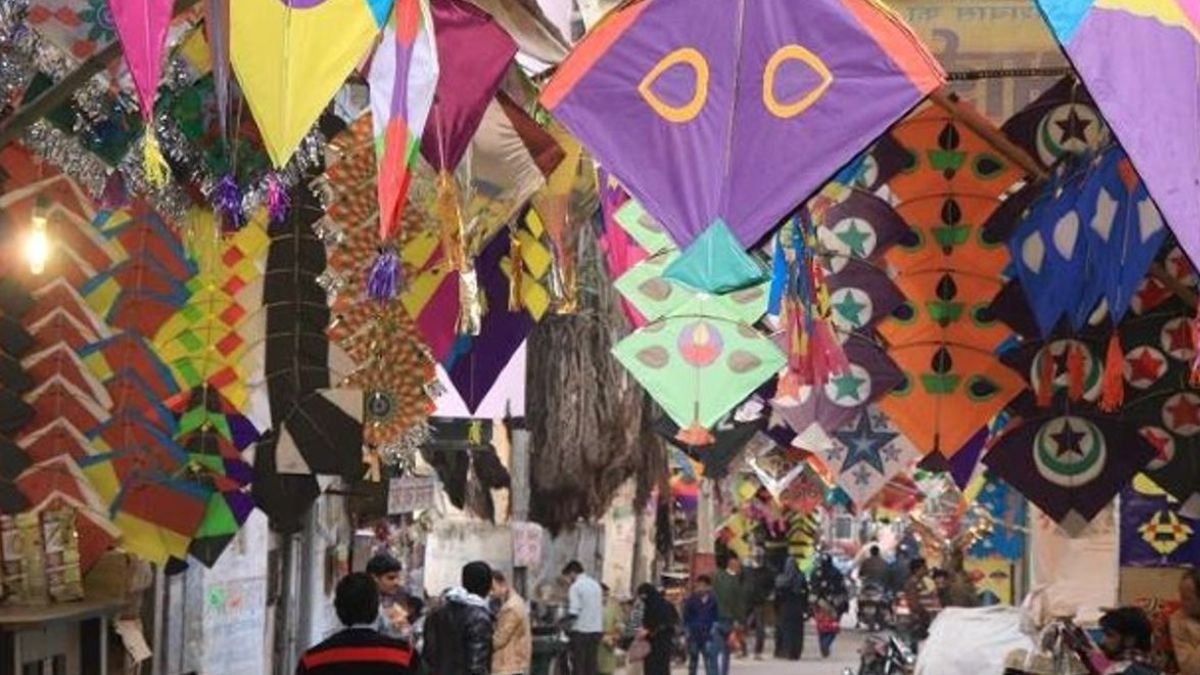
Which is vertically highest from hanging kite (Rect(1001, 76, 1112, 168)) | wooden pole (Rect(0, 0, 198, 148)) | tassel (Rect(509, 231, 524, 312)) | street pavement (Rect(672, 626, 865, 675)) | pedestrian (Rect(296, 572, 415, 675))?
hanging kite (Rect(1001, 76, 1112, 168))

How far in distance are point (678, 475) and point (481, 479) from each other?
1374 centimetres

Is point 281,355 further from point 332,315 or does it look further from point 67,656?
point 67,656

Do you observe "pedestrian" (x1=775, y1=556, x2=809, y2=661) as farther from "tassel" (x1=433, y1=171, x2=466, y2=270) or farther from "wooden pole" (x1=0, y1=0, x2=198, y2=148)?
"wooden pole" (x1=0, y1=0, x2=198, y2=148)

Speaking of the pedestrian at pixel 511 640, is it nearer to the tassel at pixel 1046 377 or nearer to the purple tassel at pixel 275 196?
the tassel at pixel 1046 377

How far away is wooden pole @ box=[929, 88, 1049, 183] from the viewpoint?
8617 millimetres

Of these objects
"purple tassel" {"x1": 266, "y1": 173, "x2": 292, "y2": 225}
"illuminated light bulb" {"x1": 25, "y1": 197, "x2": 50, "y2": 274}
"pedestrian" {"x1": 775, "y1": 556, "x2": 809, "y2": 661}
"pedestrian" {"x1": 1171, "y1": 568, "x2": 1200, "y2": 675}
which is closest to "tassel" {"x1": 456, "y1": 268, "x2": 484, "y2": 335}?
"purple tassel" {"x1": 266, "y1": 173, "x2": 292, "y2": 225}

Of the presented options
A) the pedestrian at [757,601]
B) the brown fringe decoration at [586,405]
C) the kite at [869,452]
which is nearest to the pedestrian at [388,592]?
the kite at [869,452]

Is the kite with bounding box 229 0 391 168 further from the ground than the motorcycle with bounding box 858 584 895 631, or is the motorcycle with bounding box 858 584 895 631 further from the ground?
the kite with bounding box 229 0 391 168

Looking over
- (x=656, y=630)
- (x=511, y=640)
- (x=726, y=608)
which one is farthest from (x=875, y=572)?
(x=511, y=640)

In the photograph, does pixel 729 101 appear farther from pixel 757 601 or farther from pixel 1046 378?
pixel 757 601

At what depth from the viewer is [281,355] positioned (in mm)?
9562

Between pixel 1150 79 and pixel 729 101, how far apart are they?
3.85 ft

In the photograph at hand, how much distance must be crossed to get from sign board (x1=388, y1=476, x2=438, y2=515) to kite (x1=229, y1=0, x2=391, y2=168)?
9.69 metres

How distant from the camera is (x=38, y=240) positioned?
870 centimetres
